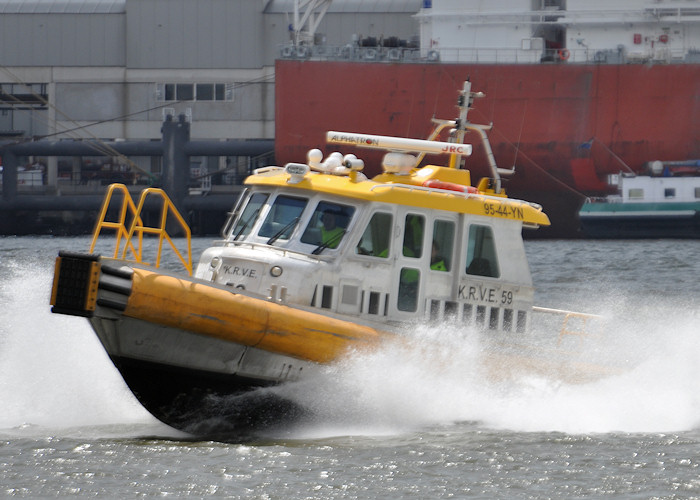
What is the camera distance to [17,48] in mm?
51875

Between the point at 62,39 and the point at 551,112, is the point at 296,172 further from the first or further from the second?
the point at 62,39

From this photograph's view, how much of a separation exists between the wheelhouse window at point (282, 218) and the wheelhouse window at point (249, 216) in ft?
0.59

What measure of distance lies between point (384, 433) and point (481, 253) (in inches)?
77.7

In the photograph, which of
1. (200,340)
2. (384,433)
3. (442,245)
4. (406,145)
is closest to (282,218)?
(406,145)

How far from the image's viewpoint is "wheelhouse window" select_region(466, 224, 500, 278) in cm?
1179

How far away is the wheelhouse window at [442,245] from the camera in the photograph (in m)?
11.6

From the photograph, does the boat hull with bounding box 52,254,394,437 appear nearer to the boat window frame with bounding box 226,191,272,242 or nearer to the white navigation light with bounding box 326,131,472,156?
the boat window frame with bounding box 226,191,272,242

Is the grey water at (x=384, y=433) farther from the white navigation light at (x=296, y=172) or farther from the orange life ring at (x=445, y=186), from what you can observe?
the white navigation light at (x=296, y=172)

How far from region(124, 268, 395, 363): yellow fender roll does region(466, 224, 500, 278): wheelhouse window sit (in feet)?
4.41

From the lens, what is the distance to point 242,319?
10352 mm

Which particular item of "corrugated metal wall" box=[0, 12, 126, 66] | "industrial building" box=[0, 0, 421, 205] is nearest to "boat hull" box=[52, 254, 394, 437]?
"industrial building" box=[0, 0, 421, 205]

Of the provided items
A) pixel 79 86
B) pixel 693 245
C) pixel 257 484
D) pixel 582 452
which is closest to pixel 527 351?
pixel 582 452

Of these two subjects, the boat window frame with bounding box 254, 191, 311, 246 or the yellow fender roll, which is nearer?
the yellow fender roll

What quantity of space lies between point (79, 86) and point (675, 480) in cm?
4467
